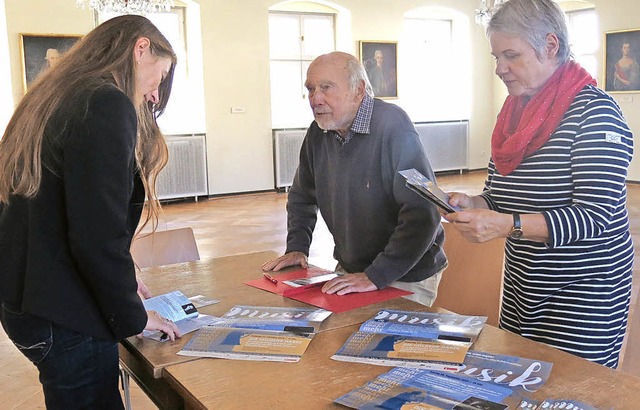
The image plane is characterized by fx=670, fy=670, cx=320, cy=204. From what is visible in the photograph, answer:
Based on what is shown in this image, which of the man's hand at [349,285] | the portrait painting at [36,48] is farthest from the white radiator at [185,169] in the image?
the man's hand at [349,285]

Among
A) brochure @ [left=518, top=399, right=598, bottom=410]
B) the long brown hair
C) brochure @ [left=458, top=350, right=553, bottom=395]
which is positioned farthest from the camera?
the long brown hair

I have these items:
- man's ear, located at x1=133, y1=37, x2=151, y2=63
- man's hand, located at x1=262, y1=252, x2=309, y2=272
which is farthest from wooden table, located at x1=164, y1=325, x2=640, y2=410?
man's hand, located at x1=262, y1=252, x2=309, y2=272

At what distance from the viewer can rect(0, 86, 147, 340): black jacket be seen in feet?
4.75

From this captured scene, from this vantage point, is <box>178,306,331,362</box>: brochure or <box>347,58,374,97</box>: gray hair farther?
<box>347,58,374,97</box>: gray hair

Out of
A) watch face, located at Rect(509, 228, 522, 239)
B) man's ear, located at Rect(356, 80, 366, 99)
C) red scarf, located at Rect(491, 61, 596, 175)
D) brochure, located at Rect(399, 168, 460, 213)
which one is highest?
man's ear, located at Rect(356, 80, 366, 99)

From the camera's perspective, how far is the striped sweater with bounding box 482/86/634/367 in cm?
176

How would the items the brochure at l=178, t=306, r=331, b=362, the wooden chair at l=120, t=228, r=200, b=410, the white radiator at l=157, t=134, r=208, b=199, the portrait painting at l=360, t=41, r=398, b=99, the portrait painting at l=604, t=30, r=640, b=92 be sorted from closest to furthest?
the brochure at l=178, t=306, r=331, b=362 < the wooden chair at l=120, t=228, r=200, b=410 < the white radiator at l=157, t=134, r=208, b=199 < the portrait painting at l=604, t=30, r=640, b=92 < the portrait painting at l=360, t=41, r=398, b=99

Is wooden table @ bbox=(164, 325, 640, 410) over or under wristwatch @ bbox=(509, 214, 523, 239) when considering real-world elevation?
under

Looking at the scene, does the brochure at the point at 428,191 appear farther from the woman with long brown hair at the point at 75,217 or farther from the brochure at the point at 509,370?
the woman with long brown hair at the point at 75,217

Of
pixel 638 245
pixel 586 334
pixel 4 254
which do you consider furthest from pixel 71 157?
pixel 638 245

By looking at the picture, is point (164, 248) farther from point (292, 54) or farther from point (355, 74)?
point (292, 54)

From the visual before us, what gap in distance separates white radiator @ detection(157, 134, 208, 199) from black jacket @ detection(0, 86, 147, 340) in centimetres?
882

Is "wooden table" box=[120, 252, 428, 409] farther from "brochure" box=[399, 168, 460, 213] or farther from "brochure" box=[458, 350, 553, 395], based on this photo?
"brochure" box=[458, 350, 553, 395]

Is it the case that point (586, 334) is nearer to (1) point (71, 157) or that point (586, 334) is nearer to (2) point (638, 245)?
(1) point (71, 157)
